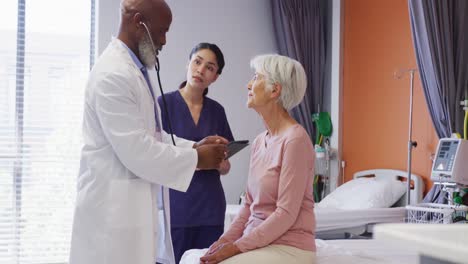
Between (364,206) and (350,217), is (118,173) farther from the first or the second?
(364,206)

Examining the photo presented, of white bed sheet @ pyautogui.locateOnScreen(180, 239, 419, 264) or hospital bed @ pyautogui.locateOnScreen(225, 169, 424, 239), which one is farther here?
hospital bed @ pyautogui.locateOnScreen(225, 169, 424, 239)

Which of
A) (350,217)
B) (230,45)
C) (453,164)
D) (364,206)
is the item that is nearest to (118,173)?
(453,164)

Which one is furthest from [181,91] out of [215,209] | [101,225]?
[101,225]

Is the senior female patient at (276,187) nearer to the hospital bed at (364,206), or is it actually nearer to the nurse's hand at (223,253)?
the nurse's hand at (223,253)

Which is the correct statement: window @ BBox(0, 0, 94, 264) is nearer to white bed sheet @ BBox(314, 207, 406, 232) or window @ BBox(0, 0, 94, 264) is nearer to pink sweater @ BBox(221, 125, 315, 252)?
white bed sheet @ BBox(314, 207, 406, 232)

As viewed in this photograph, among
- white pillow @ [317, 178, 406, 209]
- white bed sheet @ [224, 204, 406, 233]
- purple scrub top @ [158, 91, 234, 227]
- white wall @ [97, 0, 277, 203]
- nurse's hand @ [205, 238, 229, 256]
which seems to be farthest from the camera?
white wall @ [97, 0, 277, 203]

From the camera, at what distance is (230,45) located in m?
4.76

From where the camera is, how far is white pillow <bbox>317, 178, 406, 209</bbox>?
143 inches

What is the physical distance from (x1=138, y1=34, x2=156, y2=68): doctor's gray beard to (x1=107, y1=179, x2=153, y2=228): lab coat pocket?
0.40 m

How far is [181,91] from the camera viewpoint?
2529mm

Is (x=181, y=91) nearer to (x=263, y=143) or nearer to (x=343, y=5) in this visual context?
(x=263, y=143)

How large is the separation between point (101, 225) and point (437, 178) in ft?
6.35

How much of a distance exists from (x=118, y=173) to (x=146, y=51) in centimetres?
41

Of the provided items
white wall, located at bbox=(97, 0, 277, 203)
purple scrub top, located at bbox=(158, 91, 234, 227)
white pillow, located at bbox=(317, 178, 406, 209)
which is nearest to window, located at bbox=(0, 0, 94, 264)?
white wall, located at bbox=(97, 0, 277, 203)
